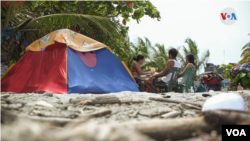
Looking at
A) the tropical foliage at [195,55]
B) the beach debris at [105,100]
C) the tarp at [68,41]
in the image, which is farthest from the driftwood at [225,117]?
the tropical foliage at [195,55]

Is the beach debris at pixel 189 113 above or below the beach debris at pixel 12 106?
below

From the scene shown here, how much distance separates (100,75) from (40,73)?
1232 millimetres

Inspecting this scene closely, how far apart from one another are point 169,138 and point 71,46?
3.48m

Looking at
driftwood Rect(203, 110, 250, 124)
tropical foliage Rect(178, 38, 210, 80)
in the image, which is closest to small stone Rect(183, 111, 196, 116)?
driftwood Rect(203, 110, 250, 124)

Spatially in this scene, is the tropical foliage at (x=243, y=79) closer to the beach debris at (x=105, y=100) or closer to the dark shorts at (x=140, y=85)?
the dark shorts at (x=140, y=85)

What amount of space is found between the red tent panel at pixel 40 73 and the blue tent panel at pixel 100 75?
0.53 ft

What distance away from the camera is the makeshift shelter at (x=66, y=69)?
3.97 m

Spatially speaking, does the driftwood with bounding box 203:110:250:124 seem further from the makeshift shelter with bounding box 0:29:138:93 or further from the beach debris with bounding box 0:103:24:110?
the makeshift shelter with bounding box 0:29:138:93

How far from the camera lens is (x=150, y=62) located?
13812mm

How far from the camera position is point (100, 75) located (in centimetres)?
448

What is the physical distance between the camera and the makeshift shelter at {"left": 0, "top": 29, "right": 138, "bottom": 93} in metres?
3.97

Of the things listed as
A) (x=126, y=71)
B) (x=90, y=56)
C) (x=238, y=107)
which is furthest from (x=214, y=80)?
(x=238, y=107)

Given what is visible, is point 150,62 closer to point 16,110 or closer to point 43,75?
point 43,75

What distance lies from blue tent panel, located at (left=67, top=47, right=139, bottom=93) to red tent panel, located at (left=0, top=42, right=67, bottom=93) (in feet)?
0.53
